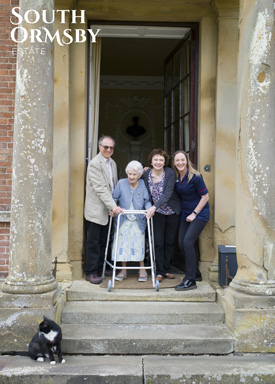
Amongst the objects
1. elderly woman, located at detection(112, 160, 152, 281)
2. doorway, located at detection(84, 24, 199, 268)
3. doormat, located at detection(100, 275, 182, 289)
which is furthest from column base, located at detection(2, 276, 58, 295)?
doorway, located at detection(84, 24, 199, 268)

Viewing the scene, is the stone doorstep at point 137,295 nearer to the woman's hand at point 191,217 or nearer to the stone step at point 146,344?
the stone step at point 146,344

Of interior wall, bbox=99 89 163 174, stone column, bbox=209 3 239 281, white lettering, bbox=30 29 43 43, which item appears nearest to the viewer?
white lettering, bbox=30 29 43 43

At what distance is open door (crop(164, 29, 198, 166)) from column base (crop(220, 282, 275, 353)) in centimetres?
211

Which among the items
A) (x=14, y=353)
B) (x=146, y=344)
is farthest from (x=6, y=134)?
(x=146, y=344)

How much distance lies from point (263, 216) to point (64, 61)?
3057 mm

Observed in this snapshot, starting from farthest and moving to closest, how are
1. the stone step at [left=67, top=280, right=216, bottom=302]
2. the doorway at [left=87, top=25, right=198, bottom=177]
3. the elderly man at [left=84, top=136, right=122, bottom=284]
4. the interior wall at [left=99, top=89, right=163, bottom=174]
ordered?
the interior wall at [left=99, top=89, right=163, bottom=174] → the doorway at [left=87, top=25, right=198, bottom=177] → the elderly man at [left=84, top=136, right=122, bottom=284] → the stone step at [left=67, top=280, right=216, bottom=302]

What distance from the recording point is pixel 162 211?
5457 millimetres

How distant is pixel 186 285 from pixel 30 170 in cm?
224

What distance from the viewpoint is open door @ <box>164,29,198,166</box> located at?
579cm

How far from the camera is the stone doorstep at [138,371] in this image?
145 inches

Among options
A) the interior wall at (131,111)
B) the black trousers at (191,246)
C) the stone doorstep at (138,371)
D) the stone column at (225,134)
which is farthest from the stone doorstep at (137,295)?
the interior wall at (131,111)

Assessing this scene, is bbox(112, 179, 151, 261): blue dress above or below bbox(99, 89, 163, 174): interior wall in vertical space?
below

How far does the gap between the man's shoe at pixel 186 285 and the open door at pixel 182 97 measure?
157 cm

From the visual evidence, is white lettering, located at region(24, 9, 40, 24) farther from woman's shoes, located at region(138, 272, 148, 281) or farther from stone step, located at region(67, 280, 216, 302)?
woman's shoes, located at region(138, 272, 148, 281)
